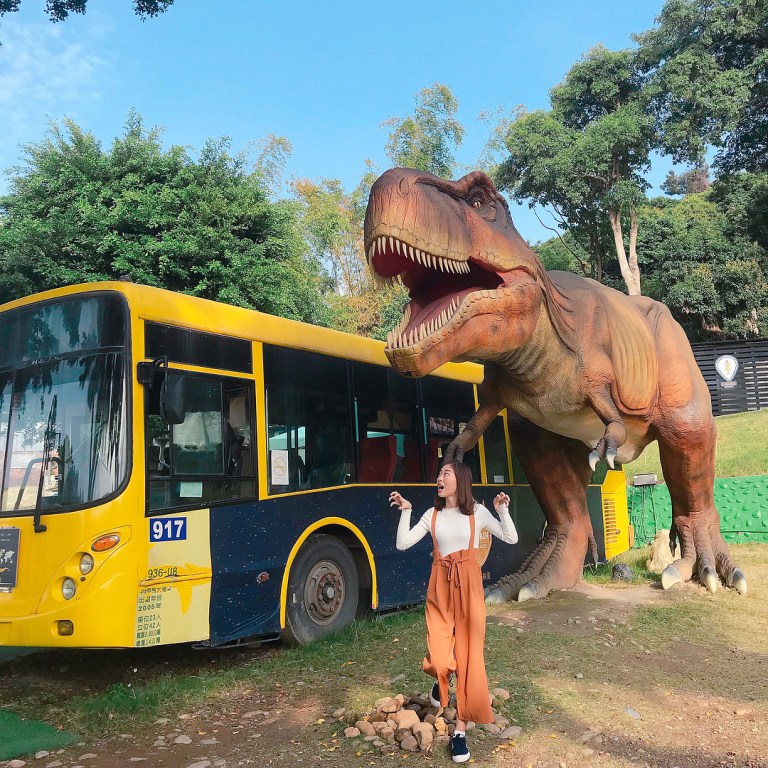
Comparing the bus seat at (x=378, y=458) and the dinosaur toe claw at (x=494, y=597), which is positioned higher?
the bus seat at (x=378, y=458)

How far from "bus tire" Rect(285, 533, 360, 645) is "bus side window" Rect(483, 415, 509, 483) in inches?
89.2

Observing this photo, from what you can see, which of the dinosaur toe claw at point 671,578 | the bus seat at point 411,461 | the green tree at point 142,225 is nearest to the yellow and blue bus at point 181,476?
the bus seat at point 411,461

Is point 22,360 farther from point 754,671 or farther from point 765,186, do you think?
point 765,186

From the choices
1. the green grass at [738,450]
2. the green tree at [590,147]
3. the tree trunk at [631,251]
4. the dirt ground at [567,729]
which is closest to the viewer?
the dirt ground at [567,729]

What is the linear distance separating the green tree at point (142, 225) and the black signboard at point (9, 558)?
25.7ft

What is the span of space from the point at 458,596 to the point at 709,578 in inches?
160

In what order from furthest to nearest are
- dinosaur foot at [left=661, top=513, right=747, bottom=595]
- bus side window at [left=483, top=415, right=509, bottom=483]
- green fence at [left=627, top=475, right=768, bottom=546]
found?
green fence at [left=627, top=475, right=768, bottom=546], bus side window at [left=483, top=415, right=509, bottom=483], dinosaur foot at [left=661, top=513, right=747, bottom=595]

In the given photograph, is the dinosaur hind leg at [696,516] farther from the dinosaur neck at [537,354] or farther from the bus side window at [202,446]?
the bus side window at [202,446]

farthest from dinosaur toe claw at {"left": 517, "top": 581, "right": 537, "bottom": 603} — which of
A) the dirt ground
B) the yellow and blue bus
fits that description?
the dirt ground

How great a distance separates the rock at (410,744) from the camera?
135 inches

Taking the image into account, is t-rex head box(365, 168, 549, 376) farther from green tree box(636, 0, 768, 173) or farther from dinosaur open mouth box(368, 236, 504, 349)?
green tree box(636, 0, 768, 173)

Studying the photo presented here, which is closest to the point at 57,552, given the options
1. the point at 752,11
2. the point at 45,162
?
the point at 45,162

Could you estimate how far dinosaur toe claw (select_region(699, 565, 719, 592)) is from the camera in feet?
21.4

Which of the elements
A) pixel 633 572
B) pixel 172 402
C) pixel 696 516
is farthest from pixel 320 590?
pixel 633 572
